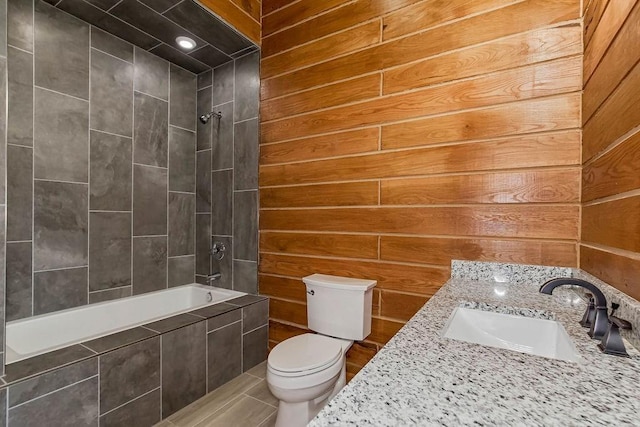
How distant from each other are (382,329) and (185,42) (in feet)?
8.62

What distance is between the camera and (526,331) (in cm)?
113

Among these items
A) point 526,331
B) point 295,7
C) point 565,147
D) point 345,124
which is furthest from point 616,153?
point 295,7

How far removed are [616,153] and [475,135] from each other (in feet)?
2.40

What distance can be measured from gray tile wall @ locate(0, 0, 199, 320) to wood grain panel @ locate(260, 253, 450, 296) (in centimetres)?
108

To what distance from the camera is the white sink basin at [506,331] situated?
1.07m

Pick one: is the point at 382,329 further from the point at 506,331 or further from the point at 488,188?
the point at 488,188

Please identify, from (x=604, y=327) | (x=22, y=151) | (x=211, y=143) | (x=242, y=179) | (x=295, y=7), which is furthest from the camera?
(x=211, y=143)

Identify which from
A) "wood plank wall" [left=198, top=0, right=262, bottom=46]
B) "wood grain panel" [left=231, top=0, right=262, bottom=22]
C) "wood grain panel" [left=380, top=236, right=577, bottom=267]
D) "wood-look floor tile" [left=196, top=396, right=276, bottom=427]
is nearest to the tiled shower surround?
"wood plank wall" [left=198, top=0, right=262, bottom=46]

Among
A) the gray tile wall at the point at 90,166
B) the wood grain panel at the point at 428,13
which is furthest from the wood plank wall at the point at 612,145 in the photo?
the gray tile wall at the point at 90,166

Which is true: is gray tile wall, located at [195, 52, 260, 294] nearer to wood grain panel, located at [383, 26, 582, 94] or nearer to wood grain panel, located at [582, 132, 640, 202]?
wood grain panel, located at [383, 26, 582, 94]

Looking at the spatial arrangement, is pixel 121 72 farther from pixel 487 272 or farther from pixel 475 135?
pixel 487 272

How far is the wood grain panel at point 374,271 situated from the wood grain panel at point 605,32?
115cm

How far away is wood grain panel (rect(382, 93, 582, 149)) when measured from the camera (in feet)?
5.03

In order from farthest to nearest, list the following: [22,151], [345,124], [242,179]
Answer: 1. [242,179]
2. [345,124]
3. [22,151]
